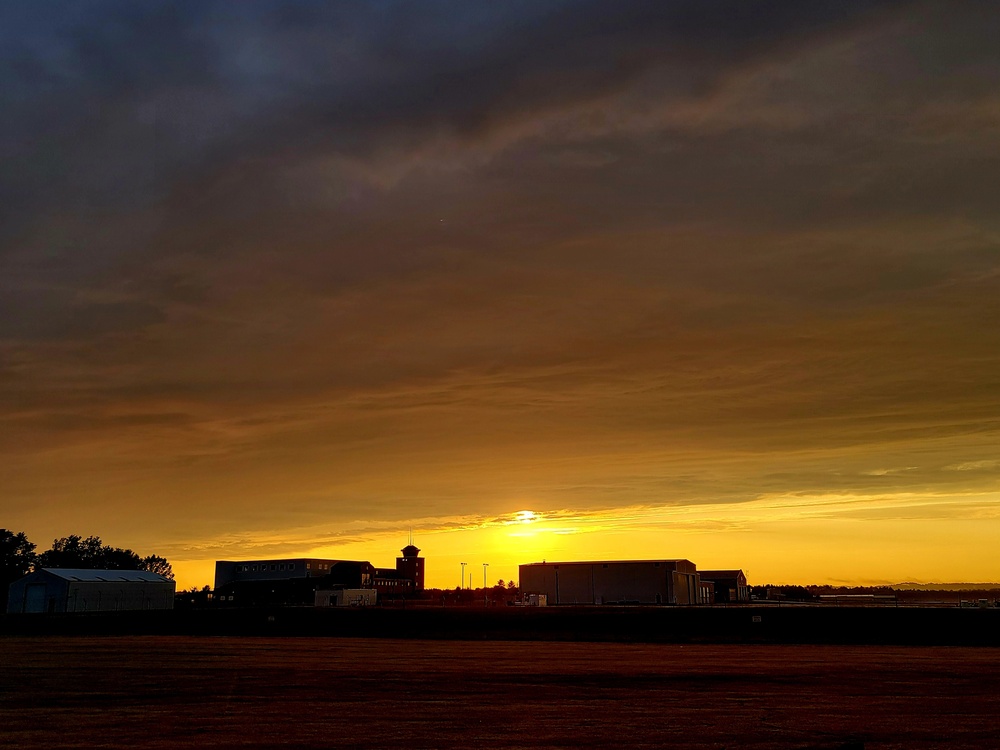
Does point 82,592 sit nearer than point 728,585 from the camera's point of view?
Yes

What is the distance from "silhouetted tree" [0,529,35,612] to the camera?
589ft

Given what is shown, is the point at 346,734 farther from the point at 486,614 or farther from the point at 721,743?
the point at 486,614

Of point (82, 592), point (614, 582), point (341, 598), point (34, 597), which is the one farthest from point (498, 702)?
point (34, 597)

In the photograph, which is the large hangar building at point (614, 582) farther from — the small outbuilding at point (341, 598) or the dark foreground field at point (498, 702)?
the dark foreground field at point (498, 702)

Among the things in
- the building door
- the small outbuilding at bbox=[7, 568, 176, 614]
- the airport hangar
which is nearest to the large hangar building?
the airport hangar

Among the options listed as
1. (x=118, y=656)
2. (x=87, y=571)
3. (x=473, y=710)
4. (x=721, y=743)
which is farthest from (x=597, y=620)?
(x=87, y=571)

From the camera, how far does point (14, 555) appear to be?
188750 mm

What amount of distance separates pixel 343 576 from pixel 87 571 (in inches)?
2032

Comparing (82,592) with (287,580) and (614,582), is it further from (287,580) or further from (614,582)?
(614,582)

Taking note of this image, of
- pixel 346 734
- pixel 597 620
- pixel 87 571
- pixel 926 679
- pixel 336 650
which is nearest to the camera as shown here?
pixel 346 734

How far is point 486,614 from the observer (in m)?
95.1

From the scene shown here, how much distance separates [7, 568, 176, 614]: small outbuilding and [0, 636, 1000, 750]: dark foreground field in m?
104

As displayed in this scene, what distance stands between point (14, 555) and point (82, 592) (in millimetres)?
56507

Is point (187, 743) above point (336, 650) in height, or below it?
above
